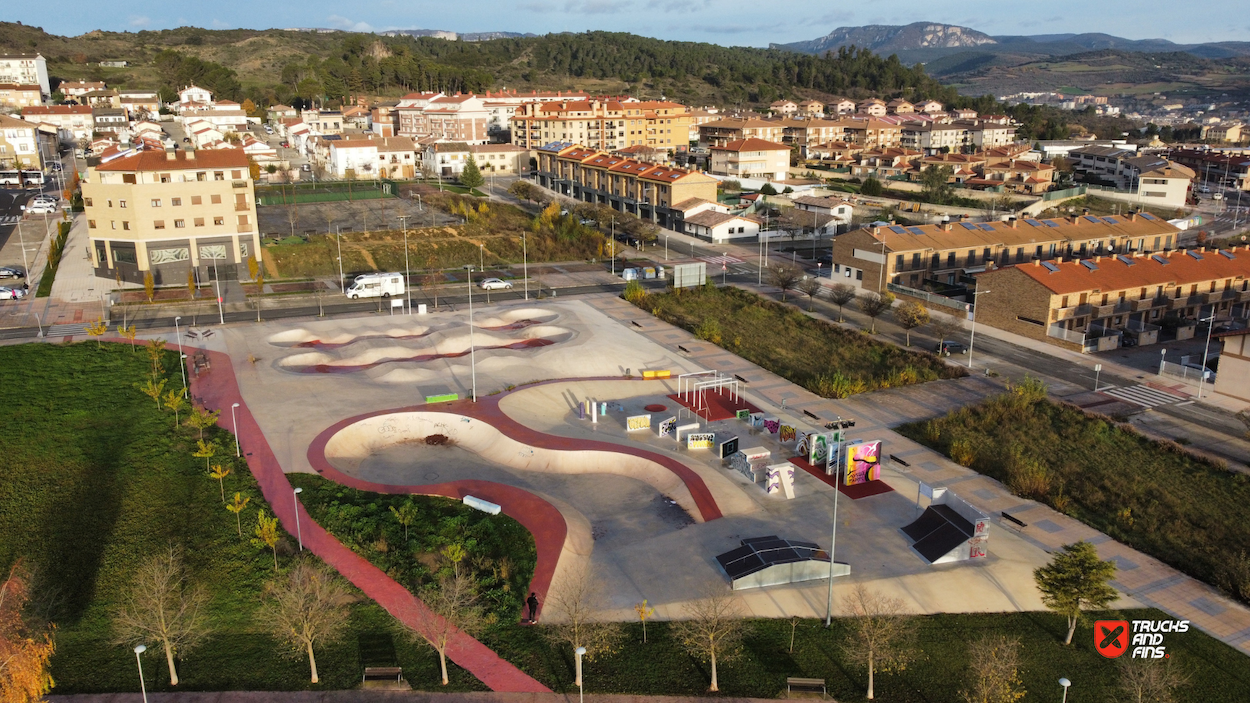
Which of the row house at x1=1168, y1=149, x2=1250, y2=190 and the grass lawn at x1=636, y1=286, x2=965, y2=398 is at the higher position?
the row house at x1=1168, y1=149, x2=1250, y2=190

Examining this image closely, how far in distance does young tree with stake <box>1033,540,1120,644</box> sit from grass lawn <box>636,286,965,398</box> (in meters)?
16.4

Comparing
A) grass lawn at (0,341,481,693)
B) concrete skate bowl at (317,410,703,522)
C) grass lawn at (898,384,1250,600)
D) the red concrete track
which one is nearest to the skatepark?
concrete skate bowl at (317,410,703,522)

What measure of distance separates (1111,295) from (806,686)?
118 ft

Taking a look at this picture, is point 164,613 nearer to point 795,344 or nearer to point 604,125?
point 795,344

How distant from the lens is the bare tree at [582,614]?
60.0ft

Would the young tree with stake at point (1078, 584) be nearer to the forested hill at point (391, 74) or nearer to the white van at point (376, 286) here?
the white van at point (376, 286)

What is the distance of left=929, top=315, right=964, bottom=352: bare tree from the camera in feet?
143

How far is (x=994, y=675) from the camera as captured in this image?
15.8m

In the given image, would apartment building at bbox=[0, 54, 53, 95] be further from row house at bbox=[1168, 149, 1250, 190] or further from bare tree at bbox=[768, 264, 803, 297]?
row house at bbox=[1168, 149, 1250, 190]

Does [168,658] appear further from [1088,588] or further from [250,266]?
[250,266]

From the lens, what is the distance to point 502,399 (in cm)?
3444

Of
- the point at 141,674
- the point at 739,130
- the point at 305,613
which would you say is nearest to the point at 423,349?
the point at 305,613

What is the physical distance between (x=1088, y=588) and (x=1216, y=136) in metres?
172

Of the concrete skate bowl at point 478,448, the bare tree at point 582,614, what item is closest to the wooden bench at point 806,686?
the bare tree at point 582,614
